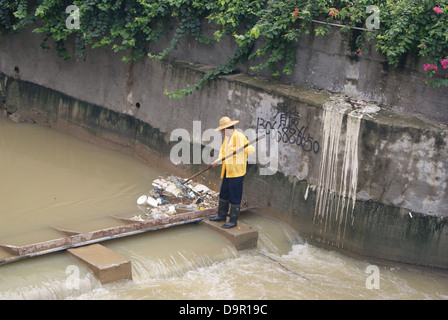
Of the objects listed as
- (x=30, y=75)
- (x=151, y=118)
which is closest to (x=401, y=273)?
(x=151, y=118)

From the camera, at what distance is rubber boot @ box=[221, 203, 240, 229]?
7.91 meters

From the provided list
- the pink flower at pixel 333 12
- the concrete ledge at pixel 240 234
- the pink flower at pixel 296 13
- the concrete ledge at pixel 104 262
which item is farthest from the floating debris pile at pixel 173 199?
the pink flower at pixel 333 12

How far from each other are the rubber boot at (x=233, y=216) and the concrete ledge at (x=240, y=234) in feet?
0.19

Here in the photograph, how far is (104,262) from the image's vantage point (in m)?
6.58

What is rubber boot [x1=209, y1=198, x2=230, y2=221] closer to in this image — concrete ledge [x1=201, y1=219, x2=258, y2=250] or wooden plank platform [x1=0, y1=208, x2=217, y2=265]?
concrete ledge [x1=201, y1=219, x2=258, y2=250]

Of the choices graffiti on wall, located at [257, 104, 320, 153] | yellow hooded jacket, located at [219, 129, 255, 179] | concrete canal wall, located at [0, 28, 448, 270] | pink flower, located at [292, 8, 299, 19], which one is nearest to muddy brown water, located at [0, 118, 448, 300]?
concrete canal wall, located at [0, 28, 448, 270]

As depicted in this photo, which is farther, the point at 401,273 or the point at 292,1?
the point at 292,1

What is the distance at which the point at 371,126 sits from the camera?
7.57 meters

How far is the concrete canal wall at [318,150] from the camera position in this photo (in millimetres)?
7477

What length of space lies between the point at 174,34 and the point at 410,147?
14.3 ft

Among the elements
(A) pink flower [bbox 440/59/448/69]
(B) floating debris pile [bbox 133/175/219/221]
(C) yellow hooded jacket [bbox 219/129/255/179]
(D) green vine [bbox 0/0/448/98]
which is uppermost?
(D) green vine [bbox 0/0/448/98]

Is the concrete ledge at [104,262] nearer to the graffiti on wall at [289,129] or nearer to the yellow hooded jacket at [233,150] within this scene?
the yellow hooded jacket at [233,150]

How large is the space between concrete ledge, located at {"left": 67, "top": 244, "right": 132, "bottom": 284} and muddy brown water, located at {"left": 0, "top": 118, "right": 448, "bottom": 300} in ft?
0.27

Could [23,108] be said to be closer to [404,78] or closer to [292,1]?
[292,1]
